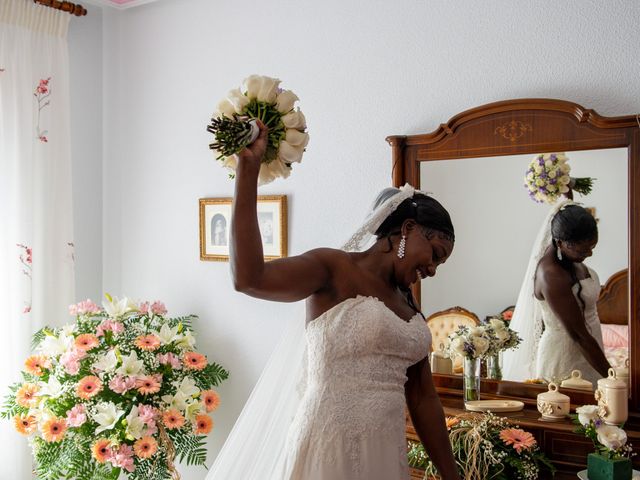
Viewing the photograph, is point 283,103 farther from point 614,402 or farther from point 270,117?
point 614,402

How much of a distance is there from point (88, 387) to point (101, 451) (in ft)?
0.81

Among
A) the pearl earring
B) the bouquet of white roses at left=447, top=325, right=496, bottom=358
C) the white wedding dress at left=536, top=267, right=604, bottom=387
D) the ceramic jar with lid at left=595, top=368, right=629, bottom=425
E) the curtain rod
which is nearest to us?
the pearl earring

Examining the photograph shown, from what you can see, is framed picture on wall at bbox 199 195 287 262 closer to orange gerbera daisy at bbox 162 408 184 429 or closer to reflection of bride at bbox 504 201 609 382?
orange gerbera daisy at bbox 162 408 184 429

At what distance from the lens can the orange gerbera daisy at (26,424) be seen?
2.82m

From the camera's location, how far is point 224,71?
3.41 meters

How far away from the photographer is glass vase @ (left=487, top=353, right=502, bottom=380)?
2.68 m

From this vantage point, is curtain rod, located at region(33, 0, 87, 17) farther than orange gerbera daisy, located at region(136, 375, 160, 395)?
Yes

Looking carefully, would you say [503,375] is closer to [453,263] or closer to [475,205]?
[453,263]

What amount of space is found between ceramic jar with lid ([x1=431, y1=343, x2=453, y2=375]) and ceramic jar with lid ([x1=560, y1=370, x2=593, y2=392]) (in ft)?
1.41

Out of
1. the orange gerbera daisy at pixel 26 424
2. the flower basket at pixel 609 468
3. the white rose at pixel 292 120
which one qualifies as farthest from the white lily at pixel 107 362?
the flower basket at pixel 609 468

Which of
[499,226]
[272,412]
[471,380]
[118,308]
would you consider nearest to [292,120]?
[272,412]

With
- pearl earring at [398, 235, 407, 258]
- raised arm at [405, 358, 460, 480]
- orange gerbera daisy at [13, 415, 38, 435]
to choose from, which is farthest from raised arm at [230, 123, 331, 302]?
orange gerbera daisy at [13, 415, 38, 435]

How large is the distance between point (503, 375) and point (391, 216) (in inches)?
38.5

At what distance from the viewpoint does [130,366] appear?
2.80 meters
